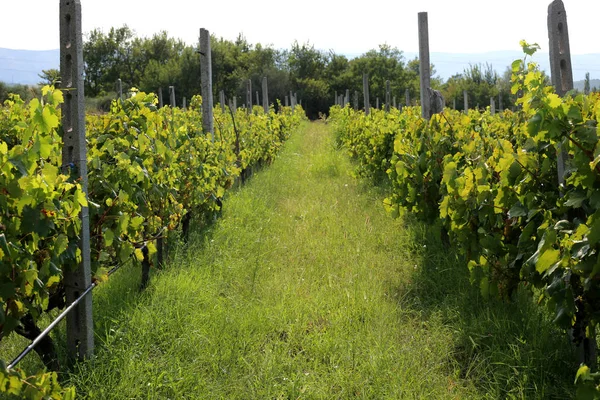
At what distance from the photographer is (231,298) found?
4.56 metres

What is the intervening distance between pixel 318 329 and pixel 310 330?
0.20 feet

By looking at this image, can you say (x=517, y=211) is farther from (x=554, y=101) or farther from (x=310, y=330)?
(x=310, y=330)

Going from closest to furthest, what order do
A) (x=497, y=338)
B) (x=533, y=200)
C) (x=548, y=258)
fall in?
(x=548, y=258) < (x=533, y=200) < (x=497, y=338)

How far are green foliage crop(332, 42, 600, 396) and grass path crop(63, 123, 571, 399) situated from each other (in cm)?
40

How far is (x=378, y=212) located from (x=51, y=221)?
5.35 metres

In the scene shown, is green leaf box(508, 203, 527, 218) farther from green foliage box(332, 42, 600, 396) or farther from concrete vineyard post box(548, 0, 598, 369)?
concrete vineyard post box(548, 0, 598, 369)

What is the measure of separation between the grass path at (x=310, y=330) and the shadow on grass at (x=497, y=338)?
11 mm

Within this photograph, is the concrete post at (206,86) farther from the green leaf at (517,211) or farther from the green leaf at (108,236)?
the green leaf at (517,211)

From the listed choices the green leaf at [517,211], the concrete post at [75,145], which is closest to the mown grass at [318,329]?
the concrete post at [75,145]

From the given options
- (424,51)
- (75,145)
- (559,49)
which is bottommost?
(75,145)

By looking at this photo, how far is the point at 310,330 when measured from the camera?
414cm

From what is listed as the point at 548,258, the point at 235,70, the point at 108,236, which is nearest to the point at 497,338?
the point at 548,258

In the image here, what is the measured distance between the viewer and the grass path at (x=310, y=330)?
3.29 metres

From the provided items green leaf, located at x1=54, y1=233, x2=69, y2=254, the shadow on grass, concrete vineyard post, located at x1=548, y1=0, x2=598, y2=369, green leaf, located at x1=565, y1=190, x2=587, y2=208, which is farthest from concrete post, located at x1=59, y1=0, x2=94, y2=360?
concrete vineyard post, located at x1=548, y1=0, x2=598, y2=369
